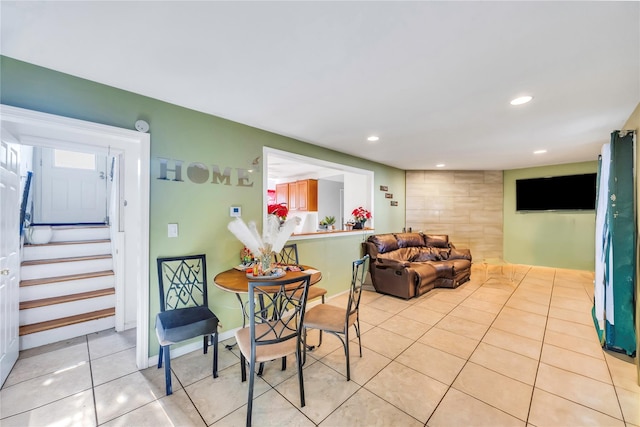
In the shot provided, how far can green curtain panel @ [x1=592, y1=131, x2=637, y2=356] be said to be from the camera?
90.7 inches

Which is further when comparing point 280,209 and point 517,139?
point 517,139

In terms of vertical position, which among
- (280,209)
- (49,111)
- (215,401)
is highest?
(49,111)

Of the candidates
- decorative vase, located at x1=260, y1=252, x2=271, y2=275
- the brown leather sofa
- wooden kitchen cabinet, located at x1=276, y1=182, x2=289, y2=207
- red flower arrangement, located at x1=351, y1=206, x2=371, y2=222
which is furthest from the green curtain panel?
wooden kitchen cabinet, located at x1=276, y1=182, x2=289, y2=207

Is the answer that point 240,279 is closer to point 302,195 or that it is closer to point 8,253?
point 8,253

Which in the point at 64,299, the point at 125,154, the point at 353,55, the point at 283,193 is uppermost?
the point at 353,55

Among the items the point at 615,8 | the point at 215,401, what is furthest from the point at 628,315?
the point at 215,401

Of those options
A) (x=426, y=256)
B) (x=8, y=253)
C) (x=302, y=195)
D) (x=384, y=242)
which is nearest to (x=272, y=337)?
(x=8, y=253)

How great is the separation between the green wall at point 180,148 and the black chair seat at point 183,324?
32 centimetres

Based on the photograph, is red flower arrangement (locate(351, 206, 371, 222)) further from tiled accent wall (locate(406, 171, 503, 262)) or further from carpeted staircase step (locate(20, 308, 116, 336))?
carpeted staircase step (locate(20, 308, 116, 336))

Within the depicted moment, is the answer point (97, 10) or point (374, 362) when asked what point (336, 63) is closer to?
point (97, 10)

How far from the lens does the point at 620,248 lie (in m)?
2.32

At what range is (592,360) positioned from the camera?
230cm

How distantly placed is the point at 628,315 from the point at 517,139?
2.33 metres

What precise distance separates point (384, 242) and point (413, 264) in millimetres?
666
